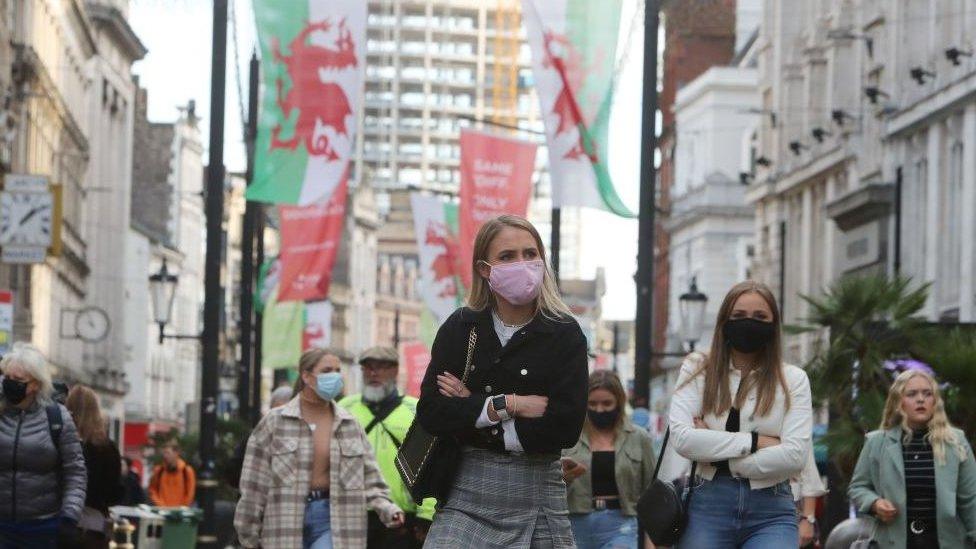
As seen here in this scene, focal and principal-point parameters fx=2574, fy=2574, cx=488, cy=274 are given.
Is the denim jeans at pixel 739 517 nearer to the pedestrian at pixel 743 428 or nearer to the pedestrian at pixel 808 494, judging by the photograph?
the pedestrian at pixel 743 428

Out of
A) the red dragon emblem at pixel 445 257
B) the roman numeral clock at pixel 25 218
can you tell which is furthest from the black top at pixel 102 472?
the red dragon emblem at pixel 445 257

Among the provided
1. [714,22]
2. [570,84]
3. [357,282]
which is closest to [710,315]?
[714,22]

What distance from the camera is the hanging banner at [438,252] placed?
34.8m

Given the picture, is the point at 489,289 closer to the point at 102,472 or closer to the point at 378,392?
the point at 378,392

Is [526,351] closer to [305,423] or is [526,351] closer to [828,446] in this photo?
[305,423]

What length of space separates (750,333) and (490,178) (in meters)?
18.9

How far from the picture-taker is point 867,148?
55000 mm

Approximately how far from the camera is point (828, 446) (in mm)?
18297

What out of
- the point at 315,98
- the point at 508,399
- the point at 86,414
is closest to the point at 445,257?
the point at 315,98

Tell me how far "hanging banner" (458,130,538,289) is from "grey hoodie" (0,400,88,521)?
49.5 ft

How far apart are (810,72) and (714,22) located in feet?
125

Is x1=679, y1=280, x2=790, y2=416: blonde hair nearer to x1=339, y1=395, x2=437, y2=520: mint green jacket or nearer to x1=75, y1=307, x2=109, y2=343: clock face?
x1=339, y1=395, x2=437, y2=520: mint green jacket

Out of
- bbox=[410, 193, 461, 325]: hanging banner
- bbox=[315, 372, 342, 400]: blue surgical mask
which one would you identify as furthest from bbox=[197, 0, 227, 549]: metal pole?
bbox=[410, 193, 461, 325]: hanging banner

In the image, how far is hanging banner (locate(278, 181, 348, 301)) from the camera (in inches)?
1248
